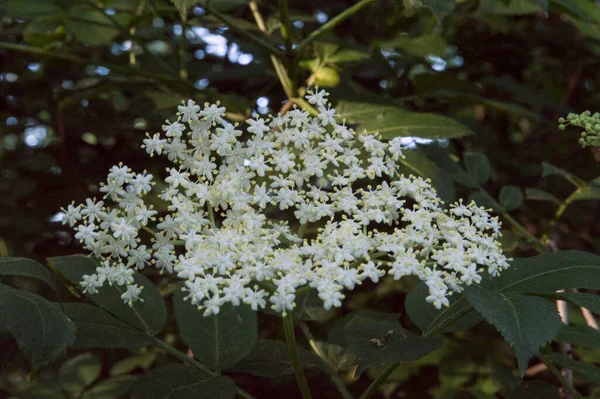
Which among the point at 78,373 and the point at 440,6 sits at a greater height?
the point at 440,6

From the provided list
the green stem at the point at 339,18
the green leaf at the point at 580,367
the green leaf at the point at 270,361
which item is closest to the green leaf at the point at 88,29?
the green stem at the point at 339,18

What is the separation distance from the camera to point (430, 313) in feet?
5.71

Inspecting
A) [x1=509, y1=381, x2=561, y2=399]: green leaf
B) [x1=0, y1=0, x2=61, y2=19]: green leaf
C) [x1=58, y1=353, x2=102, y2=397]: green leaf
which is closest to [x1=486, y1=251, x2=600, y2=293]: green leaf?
[x1=509, y1=381, x2=561, y2=399]: green leaf

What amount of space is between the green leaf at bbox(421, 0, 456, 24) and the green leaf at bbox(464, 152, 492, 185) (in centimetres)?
58

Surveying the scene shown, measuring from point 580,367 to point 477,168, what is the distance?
0.75 meters

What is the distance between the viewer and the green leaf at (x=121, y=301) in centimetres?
162

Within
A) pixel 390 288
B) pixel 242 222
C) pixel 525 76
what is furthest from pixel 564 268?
pixel 525 76

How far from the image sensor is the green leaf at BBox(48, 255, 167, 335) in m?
1.62

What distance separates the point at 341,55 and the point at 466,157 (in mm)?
549

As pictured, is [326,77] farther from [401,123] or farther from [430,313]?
[430,313]

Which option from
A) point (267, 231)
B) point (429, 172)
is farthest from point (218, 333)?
point (429, 172)

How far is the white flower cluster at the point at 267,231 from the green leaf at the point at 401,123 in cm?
46

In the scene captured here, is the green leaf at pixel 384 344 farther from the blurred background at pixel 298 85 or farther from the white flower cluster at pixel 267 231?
the blurred background at pixel 298 85

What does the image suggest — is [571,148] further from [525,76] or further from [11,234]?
[11,234]
